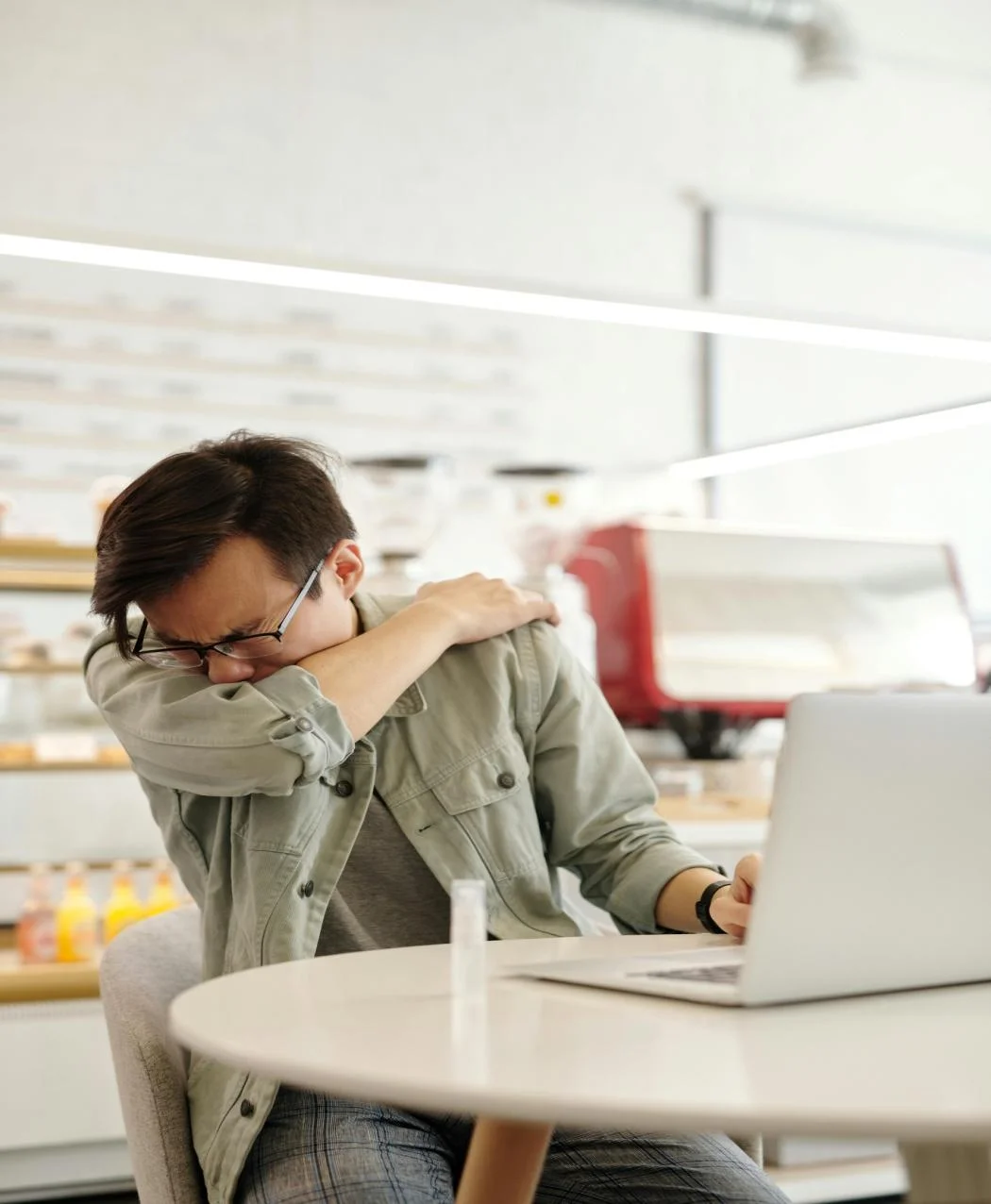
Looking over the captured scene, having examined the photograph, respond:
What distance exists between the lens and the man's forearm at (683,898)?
1492 mm

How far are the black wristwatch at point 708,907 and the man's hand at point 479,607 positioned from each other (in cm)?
37

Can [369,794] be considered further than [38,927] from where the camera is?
No

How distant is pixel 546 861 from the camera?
1.67 m

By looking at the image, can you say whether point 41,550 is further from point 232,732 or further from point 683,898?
point 683,898

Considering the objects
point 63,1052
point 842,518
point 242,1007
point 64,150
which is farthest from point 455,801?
point 842,518

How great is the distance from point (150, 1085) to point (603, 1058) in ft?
2.02

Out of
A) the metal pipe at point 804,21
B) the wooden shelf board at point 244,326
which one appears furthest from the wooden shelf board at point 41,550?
the metal pipe at point 804,21

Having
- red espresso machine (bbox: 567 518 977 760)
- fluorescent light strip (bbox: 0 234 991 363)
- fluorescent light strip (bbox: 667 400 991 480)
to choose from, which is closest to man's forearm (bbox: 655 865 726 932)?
fluorescent light strip (bbox: 0 234 991 363)

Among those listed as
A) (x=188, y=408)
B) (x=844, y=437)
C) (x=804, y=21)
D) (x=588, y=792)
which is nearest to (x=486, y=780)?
(x=588, y=792)

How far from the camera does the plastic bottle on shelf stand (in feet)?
10.1

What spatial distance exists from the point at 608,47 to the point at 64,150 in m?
1.87

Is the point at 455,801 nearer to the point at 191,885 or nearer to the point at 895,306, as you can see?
the point at 191,885

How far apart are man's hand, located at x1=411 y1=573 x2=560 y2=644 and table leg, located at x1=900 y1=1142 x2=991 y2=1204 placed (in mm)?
809

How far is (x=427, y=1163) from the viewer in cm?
130
